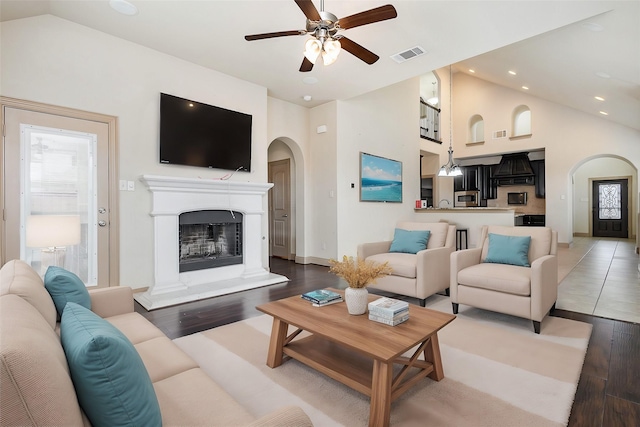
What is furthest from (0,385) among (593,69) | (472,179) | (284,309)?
(472,179)

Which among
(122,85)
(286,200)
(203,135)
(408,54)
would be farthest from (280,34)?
(286,200)

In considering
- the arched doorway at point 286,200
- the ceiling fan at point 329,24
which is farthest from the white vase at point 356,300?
the arched doorway at point 286,200

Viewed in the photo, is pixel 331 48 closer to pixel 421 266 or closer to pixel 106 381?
pixel 421 266

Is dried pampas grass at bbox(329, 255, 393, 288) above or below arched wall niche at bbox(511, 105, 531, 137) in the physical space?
below

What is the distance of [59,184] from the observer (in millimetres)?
3268

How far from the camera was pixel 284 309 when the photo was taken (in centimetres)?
211

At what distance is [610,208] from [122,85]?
47.0 feet

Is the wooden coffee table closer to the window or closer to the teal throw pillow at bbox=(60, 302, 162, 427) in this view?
the teal throw pillow at bbox=(60, 302, 162, 427)

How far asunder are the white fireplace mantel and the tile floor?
11.5ft

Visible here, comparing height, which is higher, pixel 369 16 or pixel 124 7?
pixel 124 7

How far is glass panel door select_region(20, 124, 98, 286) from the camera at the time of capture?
3.08 metres

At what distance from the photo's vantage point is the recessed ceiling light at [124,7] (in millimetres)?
2932

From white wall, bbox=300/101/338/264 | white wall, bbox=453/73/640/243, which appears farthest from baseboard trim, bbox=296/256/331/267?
white wall, bbox=453/73/640/243

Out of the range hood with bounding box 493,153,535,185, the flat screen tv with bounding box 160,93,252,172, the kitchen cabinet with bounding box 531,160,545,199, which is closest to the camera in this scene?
the flat screen tv with bounding box 160,93,252,172
